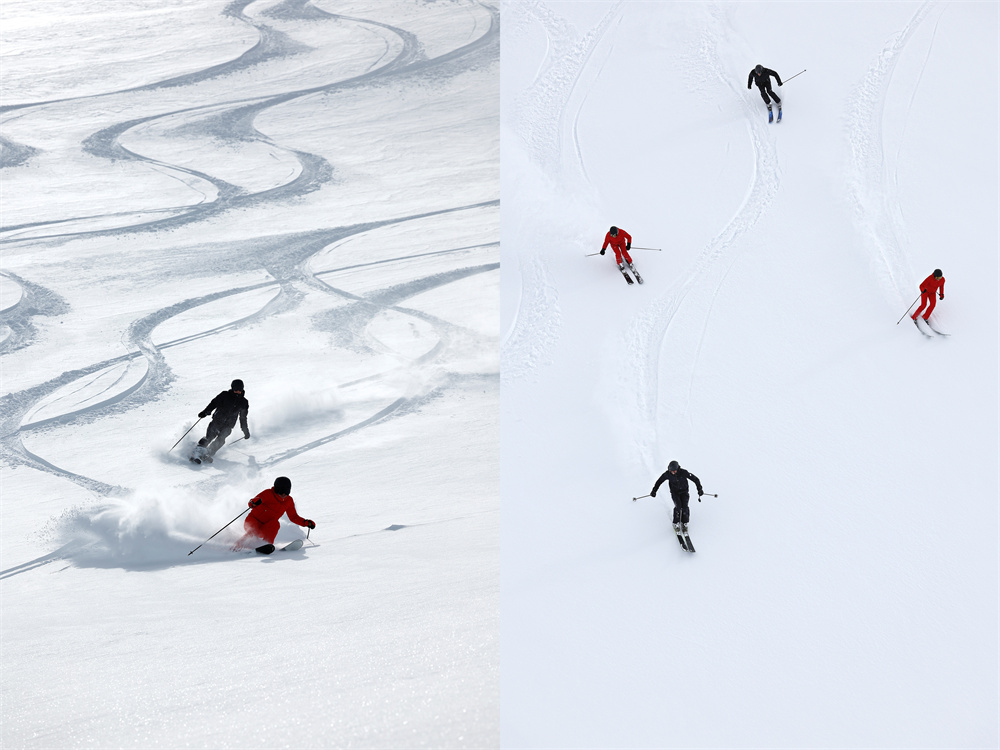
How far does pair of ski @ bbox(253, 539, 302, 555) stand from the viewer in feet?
22.8

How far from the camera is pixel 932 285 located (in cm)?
868

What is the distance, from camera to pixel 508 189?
35.3 ft

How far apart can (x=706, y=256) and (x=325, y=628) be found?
5.44 m

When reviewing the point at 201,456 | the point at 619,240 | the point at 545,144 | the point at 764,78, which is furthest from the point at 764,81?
the point at 201,456

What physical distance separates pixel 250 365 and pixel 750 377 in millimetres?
4567

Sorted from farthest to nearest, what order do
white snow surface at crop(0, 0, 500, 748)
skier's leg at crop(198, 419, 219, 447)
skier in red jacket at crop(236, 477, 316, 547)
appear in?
skier's leg at crop(198, 419, 219, 447)
skier in red jacket at crop(236, 477, 316, 547)
white snow surface at crop(0, 0, 500, 748)

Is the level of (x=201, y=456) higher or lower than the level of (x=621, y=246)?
lower

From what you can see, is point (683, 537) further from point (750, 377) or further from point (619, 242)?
point (619, 242)

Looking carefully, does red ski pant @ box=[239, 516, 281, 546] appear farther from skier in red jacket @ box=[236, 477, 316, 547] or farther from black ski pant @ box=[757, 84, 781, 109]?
black ski pant @ box=[757, 84, 781, 109]

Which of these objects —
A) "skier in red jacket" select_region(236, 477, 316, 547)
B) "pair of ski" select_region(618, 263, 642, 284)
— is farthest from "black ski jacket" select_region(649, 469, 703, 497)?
"pair of ski" select_region(618, 263, 642, 284)

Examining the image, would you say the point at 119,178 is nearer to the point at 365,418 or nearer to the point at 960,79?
the point at 365,418

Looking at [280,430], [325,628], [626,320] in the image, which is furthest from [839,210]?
[325,628]

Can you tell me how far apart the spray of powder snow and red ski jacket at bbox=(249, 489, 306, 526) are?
1.32ft

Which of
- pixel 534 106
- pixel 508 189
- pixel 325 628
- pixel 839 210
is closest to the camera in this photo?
pixel 325 628
